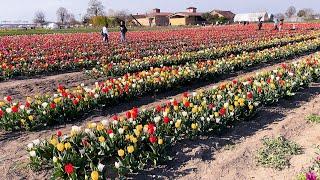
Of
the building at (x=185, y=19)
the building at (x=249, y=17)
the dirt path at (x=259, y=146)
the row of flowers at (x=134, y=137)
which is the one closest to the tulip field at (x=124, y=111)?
the row of flowers at (x=134, y=137)

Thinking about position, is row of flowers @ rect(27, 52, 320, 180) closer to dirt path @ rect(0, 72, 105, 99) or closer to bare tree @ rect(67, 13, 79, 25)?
dirt path @ rect(0, 72, 105, 99)

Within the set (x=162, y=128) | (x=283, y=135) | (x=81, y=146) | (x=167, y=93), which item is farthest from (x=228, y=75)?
(x=81, y=146)

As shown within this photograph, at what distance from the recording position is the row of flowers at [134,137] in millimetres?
6277

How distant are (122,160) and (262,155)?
2535mm

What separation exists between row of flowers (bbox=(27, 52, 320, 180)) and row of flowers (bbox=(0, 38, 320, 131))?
4.51 feet

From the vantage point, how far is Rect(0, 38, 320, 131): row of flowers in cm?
904

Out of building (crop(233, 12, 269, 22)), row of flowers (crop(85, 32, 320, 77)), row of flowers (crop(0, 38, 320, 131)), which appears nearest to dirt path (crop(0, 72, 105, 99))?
row of flowers (crop(85, 32, 320, 77))

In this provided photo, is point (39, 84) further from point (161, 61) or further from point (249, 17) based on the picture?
point (249, 17)

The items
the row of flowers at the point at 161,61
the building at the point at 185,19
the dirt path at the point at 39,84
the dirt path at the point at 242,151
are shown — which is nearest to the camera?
the dirt path at the point at 242,151

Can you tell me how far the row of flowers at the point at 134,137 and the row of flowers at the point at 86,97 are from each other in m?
1.38

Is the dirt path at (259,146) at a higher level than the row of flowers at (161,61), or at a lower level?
lower

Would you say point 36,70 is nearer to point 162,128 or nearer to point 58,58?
point 58,58

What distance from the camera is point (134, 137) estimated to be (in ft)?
22.7

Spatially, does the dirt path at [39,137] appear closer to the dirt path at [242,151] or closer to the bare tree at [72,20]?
the dirt path at [242,151]
